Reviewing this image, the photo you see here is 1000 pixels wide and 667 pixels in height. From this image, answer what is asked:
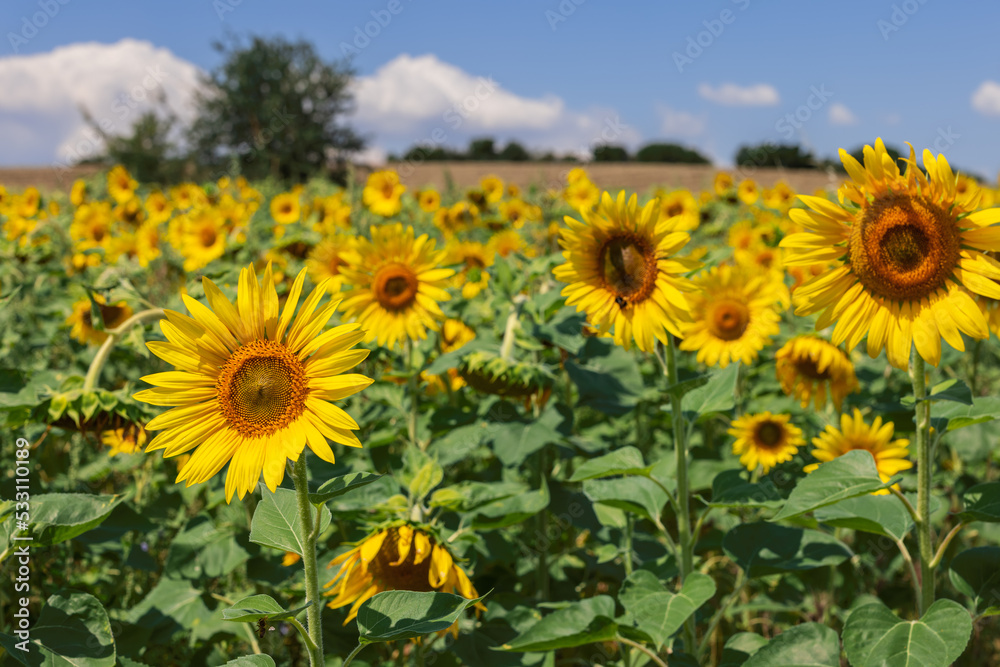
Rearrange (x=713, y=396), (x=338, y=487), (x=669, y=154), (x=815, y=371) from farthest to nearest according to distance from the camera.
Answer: (x=669, y=154)
(x=815, y=371)
(x=713, y=396)
(x=338, y=487)

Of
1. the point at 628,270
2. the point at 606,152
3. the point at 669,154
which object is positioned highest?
the point at 669,154

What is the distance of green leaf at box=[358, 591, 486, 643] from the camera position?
135 cm

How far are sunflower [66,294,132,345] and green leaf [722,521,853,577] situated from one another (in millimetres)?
2667

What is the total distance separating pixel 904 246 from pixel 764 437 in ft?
4.83

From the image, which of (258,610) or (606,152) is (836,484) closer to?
(258,610)

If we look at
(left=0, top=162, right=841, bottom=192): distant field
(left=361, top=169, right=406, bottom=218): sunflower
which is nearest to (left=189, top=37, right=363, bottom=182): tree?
(left=0, top=162, right=841, bottom=192): distant field

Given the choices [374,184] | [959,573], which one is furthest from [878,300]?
[374,184]

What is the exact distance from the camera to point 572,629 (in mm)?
1817

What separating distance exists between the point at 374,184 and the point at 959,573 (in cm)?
497

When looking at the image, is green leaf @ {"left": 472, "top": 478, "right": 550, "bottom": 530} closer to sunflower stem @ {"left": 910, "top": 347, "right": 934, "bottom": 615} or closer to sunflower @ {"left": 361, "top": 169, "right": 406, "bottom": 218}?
sunflower stem @ {"left": 910, "top": 347, "right": 934, "bottom": 615}

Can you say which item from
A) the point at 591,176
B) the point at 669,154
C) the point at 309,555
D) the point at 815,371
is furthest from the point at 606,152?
the point at 669,154

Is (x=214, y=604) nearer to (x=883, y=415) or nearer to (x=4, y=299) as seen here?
(x=4, y=299)

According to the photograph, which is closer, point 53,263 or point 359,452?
point 359,452

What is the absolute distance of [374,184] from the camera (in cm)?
587
